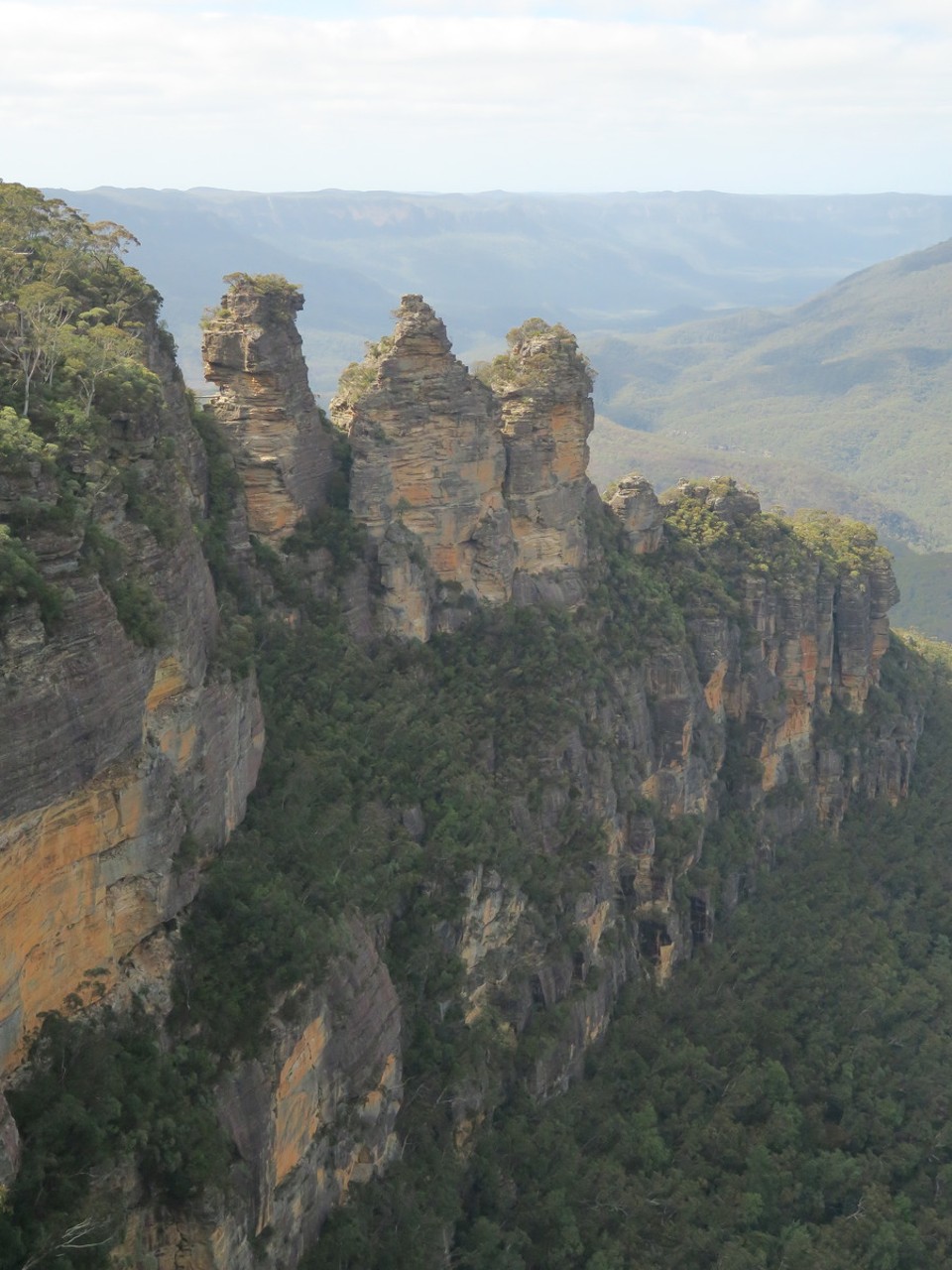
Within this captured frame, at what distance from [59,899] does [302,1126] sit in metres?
8.98

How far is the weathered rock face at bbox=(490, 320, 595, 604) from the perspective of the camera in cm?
4266

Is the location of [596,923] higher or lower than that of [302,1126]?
lower

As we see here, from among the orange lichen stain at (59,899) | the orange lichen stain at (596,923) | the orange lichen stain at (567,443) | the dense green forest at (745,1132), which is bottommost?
the dense green forest at (745,1132)

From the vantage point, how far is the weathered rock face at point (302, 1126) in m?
22.3

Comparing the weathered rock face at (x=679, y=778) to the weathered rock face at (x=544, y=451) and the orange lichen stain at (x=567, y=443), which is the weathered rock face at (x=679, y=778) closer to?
the weathered rock face at (x=544, y=451)

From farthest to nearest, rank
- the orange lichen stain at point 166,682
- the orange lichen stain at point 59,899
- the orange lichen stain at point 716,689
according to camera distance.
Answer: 1. the orange lichen stain at point 716,689
2. the orange lichen stain at point 166,682
3. the orange lichen stain at point 59,899

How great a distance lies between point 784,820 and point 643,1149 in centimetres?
2034

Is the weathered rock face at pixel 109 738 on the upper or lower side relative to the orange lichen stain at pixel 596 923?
upper

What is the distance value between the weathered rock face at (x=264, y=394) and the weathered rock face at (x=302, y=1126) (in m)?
13.3

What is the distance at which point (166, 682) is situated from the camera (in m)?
24.3

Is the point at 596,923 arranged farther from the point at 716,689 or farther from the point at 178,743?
the point at 178,743

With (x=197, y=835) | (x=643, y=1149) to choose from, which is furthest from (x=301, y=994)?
(x=643, y=1149)

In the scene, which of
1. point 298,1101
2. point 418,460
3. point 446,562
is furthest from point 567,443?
point 298,1101

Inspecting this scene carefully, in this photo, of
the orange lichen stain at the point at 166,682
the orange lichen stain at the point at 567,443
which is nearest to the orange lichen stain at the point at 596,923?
the orange lichen stain at the point at 567,443
